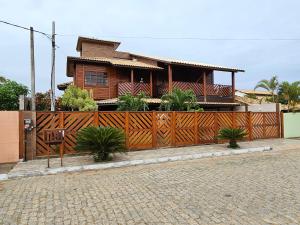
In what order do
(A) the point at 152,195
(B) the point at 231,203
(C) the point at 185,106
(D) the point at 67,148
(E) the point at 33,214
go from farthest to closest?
(C) the point at 185,106
(D) the point at 67,148
(A) the point at 152,195
(B) the point at 231,203
(E) the point at 33,214

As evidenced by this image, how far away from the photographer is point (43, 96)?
25.3m

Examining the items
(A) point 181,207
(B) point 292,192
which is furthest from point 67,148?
(B) point 292,192

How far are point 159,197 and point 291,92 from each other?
2395 centimetres

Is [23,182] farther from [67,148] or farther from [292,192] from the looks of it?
[292,192]

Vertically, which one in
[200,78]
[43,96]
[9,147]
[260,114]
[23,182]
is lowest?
[23,182]

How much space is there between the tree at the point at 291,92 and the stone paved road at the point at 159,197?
62.4ft

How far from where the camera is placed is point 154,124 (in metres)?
12.8

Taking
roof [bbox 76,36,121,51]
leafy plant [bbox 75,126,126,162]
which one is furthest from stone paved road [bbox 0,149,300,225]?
roof [bbox 76,36,121,51]

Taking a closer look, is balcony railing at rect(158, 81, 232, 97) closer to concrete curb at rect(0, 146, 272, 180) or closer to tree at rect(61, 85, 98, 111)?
tree at rect(61, 85, 98, 111)

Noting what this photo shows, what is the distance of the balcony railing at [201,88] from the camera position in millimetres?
22812

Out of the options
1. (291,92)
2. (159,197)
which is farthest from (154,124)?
(291,92)

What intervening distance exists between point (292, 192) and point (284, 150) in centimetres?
784

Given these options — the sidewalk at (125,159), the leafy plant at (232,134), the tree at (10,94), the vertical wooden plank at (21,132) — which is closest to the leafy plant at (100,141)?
the sidewalk at (125,159)

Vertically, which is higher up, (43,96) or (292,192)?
(43,96)
